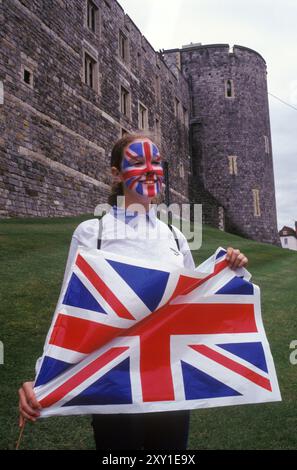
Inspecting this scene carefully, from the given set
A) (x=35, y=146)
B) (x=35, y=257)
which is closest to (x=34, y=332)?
(x=35, y=257)

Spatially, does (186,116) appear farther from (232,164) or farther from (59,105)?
(59,105)

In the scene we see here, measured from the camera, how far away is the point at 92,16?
20.3 m

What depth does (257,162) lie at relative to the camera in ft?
111

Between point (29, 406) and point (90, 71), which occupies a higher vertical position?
point (90, 71)

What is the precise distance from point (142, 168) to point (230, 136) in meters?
31.8

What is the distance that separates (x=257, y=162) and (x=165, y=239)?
107 feet

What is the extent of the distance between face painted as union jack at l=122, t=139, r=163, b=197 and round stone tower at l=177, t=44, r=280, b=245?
30115mm

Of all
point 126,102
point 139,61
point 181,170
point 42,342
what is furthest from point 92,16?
point 42,342

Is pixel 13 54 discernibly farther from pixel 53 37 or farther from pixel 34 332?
pixel 34 332

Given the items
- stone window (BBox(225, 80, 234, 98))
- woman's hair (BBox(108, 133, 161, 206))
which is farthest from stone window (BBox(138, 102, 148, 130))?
woman's hair (BBox(108, 133, 161, 206))

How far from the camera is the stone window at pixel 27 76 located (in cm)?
1508

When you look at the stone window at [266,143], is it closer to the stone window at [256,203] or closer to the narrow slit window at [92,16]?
the stone window at [256,203]

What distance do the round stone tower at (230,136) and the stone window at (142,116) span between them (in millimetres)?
8581

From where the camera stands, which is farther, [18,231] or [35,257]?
[18,231]
